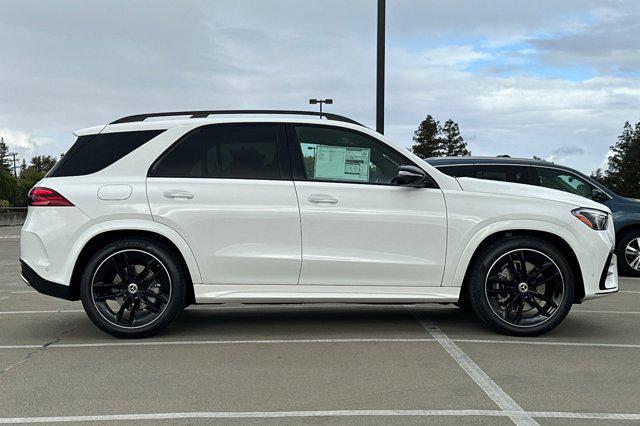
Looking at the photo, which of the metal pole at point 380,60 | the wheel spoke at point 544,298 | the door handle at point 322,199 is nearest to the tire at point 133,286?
the door handle at point 322,199

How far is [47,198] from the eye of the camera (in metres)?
5.93

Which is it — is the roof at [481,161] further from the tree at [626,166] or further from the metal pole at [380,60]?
the tree at [626,166]

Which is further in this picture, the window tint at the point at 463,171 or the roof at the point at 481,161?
the roof at the point at 481,161

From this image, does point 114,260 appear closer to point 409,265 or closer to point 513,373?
point 409,265

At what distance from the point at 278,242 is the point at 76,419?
2.37 meters

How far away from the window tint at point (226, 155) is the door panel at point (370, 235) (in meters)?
0.37

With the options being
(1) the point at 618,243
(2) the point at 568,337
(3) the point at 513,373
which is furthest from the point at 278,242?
(1) the point at 618,243

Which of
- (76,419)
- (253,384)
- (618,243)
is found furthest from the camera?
(618,243)

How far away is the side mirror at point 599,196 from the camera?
35.8ft

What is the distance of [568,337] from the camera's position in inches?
244

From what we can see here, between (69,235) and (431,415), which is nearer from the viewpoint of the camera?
(431,415)

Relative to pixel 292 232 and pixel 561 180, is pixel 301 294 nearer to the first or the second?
pixel 292 232

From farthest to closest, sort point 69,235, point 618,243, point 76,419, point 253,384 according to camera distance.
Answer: point 618,243 → point 69,235 → point 253,384 → point 76,419

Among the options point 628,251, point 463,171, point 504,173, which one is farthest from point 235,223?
point 628,251
